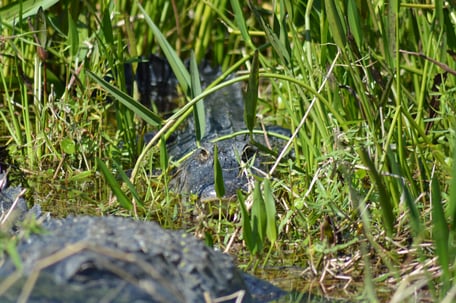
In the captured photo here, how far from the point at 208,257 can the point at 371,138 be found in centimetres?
80

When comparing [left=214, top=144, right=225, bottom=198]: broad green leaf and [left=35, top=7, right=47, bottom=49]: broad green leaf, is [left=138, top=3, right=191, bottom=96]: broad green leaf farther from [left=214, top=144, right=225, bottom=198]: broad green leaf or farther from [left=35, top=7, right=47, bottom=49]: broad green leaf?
[left=214, top=144, right=225, bottom=198]: broad green leaf

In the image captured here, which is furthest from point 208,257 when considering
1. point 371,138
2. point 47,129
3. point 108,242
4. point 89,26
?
point 89,26

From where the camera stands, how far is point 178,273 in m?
1.66

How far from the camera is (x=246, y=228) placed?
203 cm

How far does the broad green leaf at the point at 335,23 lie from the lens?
7.47 feet

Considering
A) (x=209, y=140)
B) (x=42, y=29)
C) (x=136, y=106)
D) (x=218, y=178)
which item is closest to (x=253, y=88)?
(x=218, y=178)

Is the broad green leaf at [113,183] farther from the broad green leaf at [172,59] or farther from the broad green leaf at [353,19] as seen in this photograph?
the broad green leaf at [353,19]

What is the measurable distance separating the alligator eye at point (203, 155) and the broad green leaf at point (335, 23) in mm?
854

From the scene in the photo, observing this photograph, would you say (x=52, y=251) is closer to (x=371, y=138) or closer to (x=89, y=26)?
(x=371, y=138)

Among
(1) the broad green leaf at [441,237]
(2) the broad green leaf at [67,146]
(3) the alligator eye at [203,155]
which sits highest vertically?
(1) the broad green leaf at [441,237]

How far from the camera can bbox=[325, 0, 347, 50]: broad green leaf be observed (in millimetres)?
2277

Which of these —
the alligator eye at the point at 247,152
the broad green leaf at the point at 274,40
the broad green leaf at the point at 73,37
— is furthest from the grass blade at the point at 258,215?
the broad green leaf at the point at 73,37

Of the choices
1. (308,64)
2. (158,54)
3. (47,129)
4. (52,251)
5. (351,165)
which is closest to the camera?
(52,251)

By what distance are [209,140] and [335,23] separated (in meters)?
1.32
